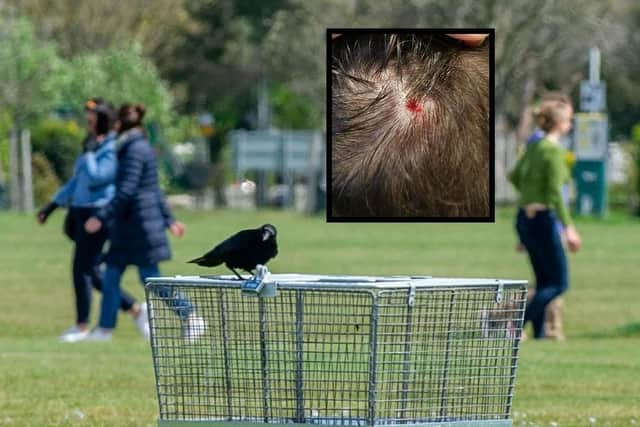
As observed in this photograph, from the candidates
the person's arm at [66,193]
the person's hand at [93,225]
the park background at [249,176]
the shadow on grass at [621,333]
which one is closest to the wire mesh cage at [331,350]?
the park background at [249,176]

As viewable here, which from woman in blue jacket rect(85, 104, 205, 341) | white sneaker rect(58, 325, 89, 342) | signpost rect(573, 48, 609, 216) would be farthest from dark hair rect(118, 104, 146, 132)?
signpost rect(573, 48, 609, 216)

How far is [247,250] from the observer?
6289mm

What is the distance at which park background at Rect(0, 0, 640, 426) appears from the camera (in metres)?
11.5

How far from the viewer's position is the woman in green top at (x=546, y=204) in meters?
14.4

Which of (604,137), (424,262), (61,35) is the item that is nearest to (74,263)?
(424,262)

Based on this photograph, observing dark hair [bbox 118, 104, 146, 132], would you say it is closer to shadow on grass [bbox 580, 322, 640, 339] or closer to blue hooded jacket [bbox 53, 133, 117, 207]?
blue hooded jacket [bbox 53, 133, 117, 207]

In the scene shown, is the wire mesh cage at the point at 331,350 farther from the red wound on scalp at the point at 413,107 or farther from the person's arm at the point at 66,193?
the person's arm at the point at 66,193

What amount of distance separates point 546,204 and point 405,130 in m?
8.38

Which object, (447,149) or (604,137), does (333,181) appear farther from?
(604,137)

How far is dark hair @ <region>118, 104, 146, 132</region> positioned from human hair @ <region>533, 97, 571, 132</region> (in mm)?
3146

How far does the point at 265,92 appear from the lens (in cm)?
7306

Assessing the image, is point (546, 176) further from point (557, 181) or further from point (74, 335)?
point (74, 335)

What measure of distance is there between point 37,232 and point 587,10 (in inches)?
743

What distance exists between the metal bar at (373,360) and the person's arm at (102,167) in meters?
9.08
